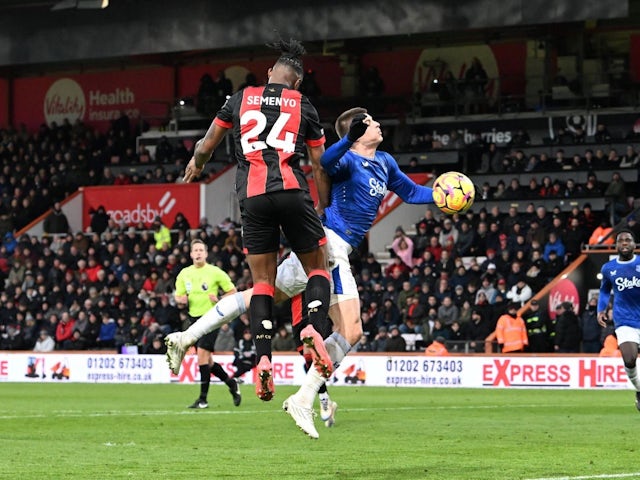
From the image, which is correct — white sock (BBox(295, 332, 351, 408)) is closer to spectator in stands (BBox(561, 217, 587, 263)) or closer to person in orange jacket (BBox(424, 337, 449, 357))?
person in orange jacket (BBox(424, 337, 449, 357))

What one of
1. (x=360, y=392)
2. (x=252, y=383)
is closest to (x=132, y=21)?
(x=252, y=383)

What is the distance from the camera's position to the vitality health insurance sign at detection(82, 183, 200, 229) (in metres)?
39.4

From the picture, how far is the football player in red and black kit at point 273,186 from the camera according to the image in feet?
29.9

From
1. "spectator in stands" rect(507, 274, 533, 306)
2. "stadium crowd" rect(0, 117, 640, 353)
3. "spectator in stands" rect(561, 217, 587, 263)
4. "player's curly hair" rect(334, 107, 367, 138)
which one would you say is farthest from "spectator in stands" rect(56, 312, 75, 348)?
"player's curly hair" rect(334, 107, 367, 138)

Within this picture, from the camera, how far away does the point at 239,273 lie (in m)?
32.6

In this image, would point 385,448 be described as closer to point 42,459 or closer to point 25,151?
point 42,459

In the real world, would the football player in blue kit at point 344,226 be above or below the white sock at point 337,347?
above

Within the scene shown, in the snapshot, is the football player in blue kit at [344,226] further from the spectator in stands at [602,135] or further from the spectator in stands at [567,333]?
the spectator in stands at [602,135]

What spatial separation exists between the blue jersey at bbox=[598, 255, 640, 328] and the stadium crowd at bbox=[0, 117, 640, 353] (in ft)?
35.2

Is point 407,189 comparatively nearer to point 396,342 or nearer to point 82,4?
point 396,342

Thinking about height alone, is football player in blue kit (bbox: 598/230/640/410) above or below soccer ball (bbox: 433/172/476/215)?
below

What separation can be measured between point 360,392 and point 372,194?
11.8 m

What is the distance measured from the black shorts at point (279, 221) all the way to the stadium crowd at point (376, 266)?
18.1 metres

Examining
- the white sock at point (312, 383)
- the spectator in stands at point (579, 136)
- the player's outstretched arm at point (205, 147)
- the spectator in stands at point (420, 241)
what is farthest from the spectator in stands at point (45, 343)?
the player's outstretched arm at point (205, 147)
